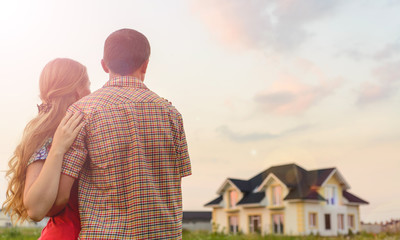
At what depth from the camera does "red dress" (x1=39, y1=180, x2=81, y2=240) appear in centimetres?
216

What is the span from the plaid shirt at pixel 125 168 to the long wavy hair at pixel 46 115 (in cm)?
19

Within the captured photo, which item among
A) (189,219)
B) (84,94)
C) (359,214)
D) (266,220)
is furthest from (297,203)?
(84,94)

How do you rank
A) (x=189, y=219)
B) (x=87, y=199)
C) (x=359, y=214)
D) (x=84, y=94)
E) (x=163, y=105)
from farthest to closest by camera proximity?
(x=189, y=219), (x=359, y=214), (x=84, y=94), (x=163, y=105), (x=87, y=199)

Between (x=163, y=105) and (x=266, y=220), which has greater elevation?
(x=163, y=105)

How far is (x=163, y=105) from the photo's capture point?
2.35 meters

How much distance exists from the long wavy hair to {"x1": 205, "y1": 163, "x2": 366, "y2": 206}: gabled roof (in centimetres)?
3050

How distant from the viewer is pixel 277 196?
110 feet

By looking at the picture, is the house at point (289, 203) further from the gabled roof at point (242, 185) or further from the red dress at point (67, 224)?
the red dress at point (67, 224)

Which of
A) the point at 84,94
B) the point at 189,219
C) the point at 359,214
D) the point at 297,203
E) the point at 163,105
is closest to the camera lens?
the point at 163,105

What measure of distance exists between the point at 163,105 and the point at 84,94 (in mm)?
527

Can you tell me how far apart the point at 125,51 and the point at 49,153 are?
662 mm

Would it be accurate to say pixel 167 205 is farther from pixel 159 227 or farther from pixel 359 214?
pixel 359 214

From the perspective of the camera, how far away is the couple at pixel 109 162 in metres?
2.13

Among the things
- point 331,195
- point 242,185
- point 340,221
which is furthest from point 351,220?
point 242,185
